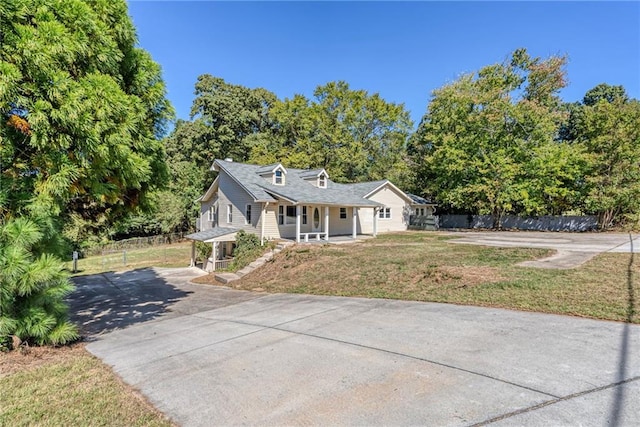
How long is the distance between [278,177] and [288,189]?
4.24 ft

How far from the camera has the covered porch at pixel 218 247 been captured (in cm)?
1999

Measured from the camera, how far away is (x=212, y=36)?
15875mm

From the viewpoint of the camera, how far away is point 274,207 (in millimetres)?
20828

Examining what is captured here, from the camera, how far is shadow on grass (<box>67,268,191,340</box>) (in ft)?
28.6

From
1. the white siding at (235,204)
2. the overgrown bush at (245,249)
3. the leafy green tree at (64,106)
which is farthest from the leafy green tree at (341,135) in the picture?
the leafy green tree at (64,106)

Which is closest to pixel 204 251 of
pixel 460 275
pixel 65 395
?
pixel 460 275

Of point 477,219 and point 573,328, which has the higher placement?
point 477,219

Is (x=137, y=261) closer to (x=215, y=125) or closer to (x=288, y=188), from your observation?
(x=288, y=188)

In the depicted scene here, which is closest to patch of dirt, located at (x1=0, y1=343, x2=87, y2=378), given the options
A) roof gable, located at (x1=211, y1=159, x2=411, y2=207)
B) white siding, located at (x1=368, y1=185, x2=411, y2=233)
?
roof gable, located at (x1=211, y1=159, x2=411, y2=207)

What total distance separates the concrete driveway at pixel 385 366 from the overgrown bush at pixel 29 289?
35.5 inches

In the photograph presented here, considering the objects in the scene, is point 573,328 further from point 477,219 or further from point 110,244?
point 110,244

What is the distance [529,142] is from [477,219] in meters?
9.10

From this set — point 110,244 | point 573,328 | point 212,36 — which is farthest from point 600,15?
point 110,244

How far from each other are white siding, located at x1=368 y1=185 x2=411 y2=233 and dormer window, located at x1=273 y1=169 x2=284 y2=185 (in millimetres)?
9482
